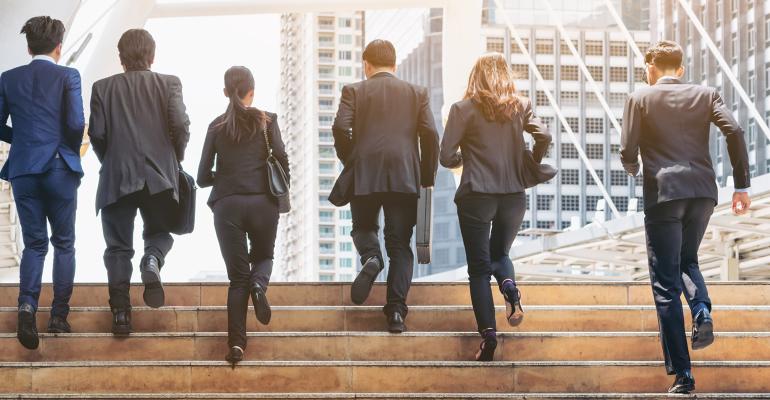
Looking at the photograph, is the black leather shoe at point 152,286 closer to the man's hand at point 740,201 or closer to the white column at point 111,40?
the man's hand at point 740,201

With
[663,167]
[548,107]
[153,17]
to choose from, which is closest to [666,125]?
[663,167]

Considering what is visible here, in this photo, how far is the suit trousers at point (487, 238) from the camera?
7375 mm

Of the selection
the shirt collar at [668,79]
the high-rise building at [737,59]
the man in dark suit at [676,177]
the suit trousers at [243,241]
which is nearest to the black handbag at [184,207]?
the suit trousers at [243,241]

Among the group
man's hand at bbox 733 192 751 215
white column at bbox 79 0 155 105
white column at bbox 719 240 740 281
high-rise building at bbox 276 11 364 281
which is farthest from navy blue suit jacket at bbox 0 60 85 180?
high-rise building at bbox 276 11 364 281

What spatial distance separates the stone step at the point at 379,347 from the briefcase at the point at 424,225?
57 centimetres

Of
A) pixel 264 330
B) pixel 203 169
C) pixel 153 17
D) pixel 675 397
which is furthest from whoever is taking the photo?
pixel 153 17

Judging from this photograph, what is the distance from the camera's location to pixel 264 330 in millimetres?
8344

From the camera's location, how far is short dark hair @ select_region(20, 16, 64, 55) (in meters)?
7.61

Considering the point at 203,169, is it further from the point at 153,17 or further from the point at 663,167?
the point at 153,17

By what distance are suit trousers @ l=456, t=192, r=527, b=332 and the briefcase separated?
330 mm

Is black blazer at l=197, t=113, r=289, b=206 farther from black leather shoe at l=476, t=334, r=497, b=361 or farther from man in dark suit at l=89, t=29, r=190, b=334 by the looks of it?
black leather shoe at l=476, t=334, r=497, b=361

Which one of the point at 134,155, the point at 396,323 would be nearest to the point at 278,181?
the point at 134,155

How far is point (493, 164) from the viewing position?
762cm

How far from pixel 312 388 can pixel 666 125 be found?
2388 millimetres
